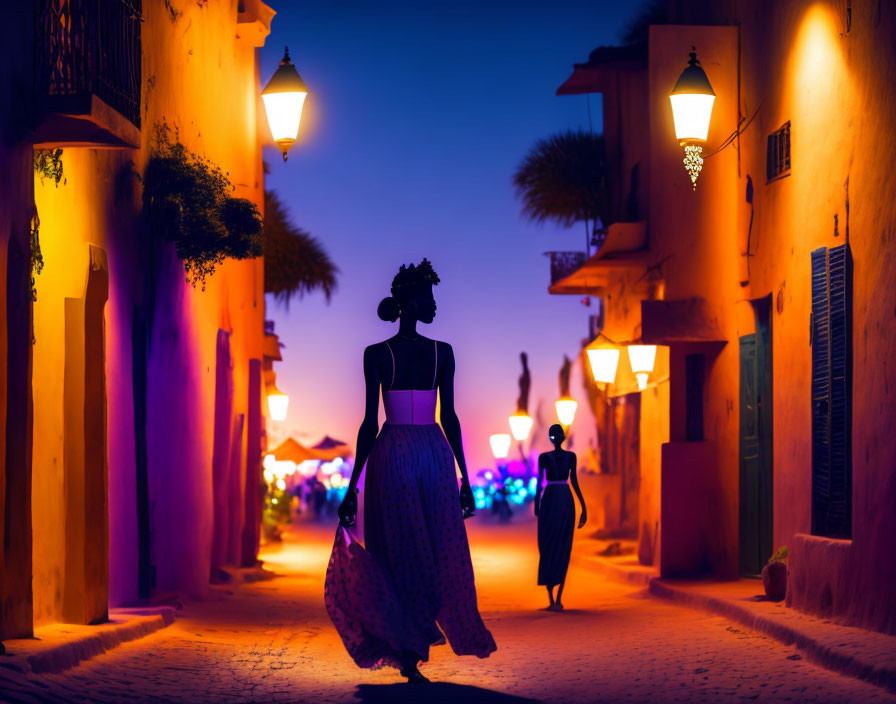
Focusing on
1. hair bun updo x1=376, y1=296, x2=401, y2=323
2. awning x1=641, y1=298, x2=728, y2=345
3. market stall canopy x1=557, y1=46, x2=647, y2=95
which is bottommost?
hair bun updo x1=376, y1=296, x2=401, y2=323

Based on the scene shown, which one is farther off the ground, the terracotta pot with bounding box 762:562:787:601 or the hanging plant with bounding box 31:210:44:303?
the hanging plant with bounding box 31:210:44:303

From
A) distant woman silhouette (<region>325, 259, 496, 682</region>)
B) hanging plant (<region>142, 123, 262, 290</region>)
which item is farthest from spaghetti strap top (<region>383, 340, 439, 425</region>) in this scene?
hanging plant (<region>142, 123, 262, 290</region>)

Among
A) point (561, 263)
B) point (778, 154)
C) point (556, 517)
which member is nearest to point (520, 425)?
point (561, 263)

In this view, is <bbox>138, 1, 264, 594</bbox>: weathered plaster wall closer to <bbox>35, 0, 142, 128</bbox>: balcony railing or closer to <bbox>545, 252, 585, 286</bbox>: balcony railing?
<bbox>35, 0, 142, 128</bbox>: balcony railing

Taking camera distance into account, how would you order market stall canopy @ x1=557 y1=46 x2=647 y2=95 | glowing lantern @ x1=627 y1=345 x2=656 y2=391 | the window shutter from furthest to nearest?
1. market stall canopy @ x1=557 y1=46 x2=647 y2=95
2. glowing lantern @ x1=627 y1=345 x2=656 y2=391
3. the window shutter

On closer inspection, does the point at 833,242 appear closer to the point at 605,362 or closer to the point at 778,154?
the point at 778,154

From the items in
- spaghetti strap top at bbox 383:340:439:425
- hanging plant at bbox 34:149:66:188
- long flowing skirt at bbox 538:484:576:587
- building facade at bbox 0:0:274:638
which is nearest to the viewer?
spaghetti strap top at bbox 383:340:439:425

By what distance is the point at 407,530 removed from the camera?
890cm

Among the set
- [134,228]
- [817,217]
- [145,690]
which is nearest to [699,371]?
[817,217]

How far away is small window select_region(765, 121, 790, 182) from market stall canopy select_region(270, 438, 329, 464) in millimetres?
29232

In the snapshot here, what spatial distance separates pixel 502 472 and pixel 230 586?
30.6m

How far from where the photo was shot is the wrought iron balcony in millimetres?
9695

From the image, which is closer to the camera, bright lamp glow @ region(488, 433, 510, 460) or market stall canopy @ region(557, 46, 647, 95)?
market stall canopy @ region(557, 46, 647, 95)

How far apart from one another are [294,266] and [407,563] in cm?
2759
